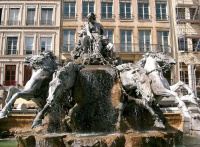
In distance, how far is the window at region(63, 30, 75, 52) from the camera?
28.2 meters

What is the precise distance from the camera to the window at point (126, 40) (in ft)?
92.7

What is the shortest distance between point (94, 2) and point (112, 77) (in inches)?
928

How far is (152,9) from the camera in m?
30.1

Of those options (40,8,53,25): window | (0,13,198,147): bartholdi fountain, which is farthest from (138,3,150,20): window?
(0,13,198,147): bartholdi fountain

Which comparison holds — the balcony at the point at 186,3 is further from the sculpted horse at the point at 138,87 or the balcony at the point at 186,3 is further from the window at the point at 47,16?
the sculpted horse at the point at 138,87

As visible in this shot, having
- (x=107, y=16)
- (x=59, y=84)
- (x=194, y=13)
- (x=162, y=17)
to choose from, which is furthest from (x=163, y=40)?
(x=59, y=84)

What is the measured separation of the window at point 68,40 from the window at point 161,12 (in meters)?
10.9

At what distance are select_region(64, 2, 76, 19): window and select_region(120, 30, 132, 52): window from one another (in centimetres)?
652

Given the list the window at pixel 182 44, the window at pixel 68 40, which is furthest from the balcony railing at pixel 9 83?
the window at pixel 182 44

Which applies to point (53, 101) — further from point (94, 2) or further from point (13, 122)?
point (94, 2)

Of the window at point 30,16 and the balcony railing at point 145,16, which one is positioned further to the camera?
the balcony railing at point 145,16

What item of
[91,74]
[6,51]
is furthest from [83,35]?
[6,51]

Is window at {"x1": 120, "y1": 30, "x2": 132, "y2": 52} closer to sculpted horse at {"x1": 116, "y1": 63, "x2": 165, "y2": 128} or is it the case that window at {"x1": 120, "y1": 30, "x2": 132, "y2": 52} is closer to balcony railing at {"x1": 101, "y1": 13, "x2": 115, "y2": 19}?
balcony railing at {"x1": 101, "y1": 13, "x2": 115, "y2": 19}

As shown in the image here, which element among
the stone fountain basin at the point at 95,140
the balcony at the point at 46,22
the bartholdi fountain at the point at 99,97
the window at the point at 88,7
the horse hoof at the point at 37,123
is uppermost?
the window at the point at 88,7
